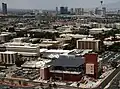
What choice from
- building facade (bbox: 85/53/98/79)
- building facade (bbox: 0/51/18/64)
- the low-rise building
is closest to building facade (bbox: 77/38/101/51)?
the low-rise building

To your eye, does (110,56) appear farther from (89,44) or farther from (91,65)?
(91,65)

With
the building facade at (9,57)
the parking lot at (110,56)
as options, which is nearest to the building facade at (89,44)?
the parking lot at (110,56)

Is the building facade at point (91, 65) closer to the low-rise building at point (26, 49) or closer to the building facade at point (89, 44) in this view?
the low-rise building at point (26, 49)

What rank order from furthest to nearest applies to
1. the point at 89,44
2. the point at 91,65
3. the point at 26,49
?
the point at 89,44
the point at 26,49
the point at 91,65

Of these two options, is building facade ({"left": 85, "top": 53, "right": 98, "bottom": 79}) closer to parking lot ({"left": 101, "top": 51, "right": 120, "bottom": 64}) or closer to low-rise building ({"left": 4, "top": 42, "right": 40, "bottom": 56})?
parking lot ({"left": 101, "top": 51, "right": 120, "bottom": 64})

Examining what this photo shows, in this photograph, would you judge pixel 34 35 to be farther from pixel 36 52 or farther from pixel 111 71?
pixel 111 71

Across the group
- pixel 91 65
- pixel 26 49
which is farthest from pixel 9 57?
pixel 91 65

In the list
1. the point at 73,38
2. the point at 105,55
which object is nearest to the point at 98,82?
the point at 105,55

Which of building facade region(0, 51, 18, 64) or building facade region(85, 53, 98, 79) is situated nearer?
building facade region(85, 53, 98, 79)

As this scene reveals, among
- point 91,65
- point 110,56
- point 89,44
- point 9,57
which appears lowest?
point 110,56
